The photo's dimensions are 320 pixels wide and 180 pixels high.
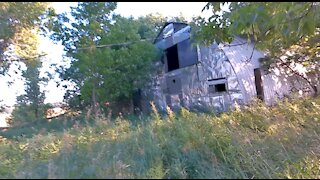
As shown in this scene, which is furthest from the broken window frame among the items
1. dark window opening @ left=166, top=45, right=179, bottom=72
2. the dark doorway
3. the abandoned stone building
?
dark window opening @ left=166, top=45, right=179, bottom=72

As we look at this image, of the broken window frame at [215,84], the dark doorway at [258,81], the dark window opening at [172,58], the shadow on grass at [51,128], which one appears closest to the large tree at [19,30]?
the shadow on grass at [51,128]

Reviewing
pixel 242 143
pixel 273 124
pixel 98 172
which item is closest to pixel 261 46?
pixel 273 124

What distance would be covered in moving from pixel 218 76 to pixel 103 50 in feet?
22.3

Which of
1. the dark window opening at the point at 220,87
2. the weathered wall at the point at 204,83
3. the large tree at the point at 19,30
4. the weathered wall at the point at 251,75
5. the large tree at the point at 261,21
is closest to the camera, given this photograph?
the large tree at the point at 261,21

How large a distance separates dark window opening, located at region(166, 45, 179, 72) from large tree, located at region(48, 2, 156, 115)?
132 centimetres

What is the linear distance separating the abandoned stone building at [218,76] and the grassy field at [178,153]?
9.19 meters

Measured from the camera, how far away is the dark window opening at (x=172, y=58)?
19812 millimetres

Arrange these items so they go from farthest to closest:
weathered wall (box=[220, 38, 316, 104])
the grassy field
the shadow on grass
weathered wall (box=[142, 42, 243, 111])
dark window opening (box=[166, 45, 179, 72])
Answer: dark window opening (box=[166, 45, 179, 72]) < weathered wall (box=[220, 38, 316, 104]) < weathered wall (box=[142, 42, 243, 111]) < the shadow on grass < the grassy field

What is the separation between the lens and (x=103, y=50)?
17438 millimetres

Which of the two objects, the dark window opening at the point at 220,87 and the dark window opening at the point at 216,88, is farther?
the dark window opening at the point at 216,88

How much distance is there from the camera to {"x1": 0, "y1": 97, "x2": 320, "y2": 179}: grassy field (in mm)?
3289

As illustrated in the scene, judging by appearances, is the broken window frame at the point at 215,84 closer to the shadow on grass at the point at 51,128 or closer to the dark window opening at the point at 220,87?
the dark window opening at the point at 220,87

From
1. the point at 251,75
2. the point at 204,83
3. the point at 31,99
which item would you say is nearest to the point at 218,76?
the point at 204,83

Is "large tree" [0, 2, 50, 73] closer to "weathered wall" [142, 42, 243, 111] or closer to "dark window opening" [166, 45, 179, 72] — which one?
"dark window opening" [166, 45, 179, 72]
